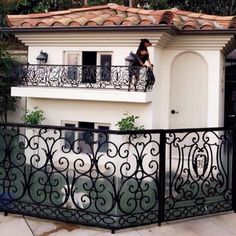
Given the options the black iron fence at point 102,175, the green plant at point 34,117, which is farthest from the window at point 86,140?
the green plant at point 34,117

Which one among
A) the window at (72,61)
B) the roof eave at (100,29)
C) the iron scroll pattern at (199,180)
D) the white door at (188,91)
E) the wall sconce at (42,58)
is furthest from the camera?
the wall sconce at (42,58)

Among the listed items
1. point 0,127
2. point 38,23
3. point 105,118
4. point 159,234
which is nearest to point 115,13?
point 38,23

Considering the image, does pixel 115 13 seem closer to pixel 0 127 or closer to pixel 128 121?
pixel 128 121

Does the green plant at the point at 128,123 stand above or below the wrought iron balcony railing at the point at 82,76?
below

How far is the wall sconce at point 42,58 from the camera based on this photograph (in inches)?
353

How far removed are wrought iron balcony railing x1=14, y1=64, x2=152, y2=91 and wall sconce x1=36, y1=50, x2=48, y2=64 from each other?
Result: 0.60ft

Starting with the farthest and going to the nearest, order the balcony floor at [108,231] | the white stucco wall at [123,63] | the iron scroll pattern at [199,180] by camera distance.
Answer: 1. the white stucco wall at [123,63]
2. the iron scroll pattern at [199,180]
3. the balcony floor at [108,231]

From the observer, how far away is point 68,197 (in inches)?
174

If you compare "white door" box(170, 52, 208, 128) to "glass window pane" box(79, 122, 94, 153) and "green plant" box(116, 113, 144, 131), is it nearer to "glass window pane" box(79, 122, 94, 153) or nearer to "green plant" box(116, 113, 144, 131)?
"green plant" box(116, 113, 144, 131)

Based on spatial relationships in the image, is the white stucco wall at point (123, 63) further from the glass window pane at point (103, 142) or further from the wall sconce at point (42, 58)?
the glass window pane at point (103, 142)

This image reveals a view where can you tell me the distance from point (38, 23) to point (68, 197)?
560 centimetres

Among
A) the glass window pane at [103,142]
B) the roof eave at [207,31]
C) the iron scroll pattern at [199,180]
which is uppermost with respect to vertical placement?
the roof eave at [207,31]

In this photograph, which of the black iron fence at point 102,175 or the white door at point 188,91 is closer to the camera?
the black iron fence at point 102,175

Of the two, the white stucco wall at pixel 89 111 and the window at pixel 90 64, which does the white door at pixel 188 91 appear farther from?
the window at pixel 90 64
